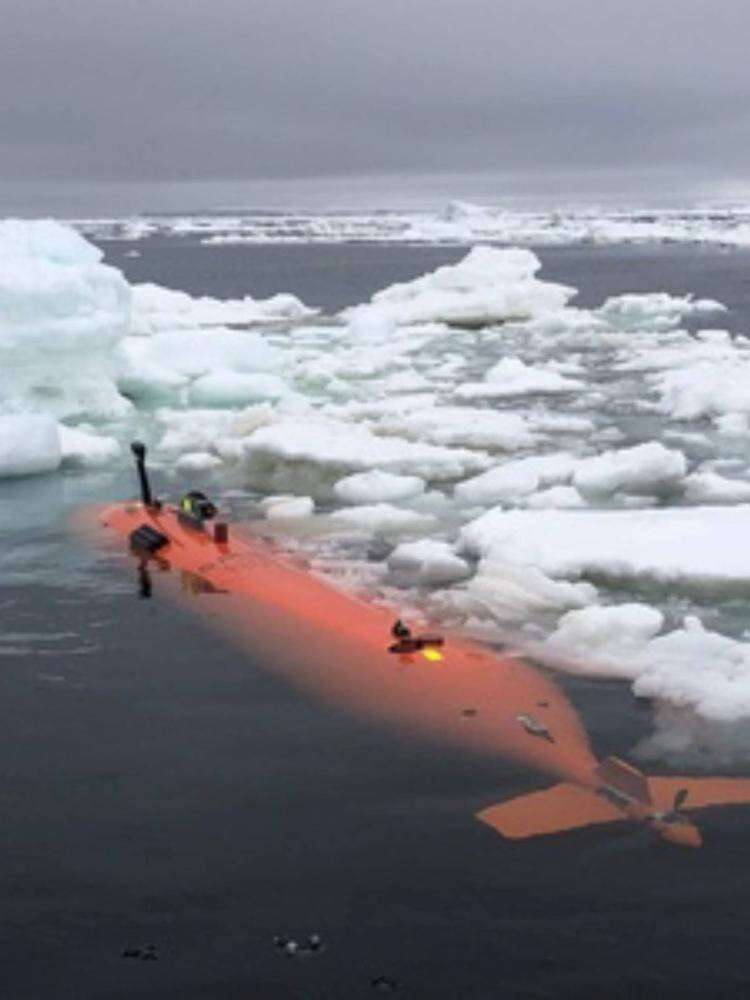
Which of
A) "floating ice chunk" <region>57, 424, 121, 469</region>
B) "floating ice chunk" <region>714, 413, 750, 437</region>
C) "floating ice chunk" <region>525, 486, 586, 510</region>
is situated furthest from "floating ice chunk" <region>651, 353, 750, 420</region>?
"floating ice chunk" <region>57, 424, 121, 469</region>

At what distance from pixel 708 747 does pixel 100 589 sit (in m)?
5.83

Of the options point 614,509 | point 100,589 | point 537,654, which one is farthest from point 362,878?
point 614,509

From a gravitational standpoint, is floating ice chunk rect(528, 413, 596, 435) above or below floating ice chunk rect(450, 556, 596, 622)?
below

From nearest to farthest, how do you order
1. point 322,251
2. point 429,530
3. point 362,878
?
point 362,878 → point 429,530 → point 322,251

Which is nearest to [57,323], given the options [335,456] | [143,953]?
[335,456]

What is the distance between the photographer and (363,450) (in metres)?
16.1

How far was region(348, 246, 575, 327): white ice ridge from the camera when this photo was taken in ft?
117

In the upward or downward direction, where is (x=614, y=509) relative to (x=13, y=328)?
downward

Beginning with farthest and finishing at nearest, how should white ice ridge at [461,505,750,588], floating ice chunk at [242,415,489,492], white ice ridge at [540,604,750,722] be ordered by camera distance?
1. floating ice chunk at [242,415,489,492]
2. white ice ridge at [461,505,750,588]
3. white ice ridge at [540,604,750,722]

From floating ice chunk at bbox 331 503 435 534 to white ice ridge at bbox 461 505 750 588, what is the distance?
42.5 inches

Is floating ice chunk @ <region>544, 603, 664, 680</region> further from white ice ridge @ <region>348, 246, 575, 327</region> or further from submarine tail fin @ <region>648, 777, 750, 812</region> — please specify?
white ice ridge @ <region>348, 246, 575, 327</region>

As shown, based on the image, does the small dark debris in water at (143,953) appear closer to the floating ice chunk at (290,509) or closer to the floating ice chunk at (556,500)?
the floating ice chunk at (290,509)

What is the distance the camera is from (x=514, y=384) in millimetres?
22797

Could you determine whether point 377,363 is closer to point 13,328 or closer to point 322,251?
point 13,328
